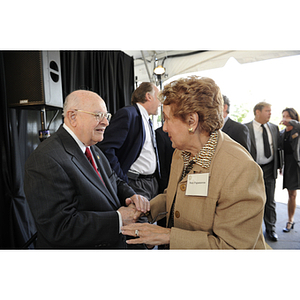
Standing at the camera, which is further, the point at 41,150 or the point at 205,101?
Result: the point at 41,150

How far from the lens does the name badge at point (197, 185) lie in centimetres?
95

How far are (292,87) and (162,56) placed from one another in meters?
3.17

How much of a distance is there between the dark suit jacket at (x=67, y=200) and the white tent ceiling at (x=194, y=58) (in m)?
3.94

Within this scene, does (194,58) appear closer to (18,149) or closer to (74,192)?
(18,149)

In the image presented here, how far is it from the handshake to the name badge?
403 mm

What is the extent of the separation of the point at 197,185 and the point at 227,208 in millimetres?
166

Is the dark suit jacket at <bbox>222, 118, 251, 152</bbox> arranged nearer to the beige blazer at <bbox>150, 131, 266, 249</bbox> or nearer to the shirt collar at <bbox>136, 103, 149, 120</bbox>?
the shirt collar at <bbox>136, 103, 149, 120</bbox>

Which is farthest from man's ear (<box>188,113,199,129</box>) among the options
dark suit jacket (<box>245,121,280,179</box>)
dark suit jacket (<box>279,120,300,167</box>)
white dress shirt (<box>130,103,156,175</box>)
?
dark suit jacket (<box>279,120,300,167</box>)

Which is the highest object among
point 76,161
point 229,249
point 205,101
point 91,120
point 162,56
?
point 162,56

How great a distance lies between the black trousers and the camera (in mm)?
2953

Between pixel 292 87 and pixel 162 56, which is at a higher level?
pixel 162 56
